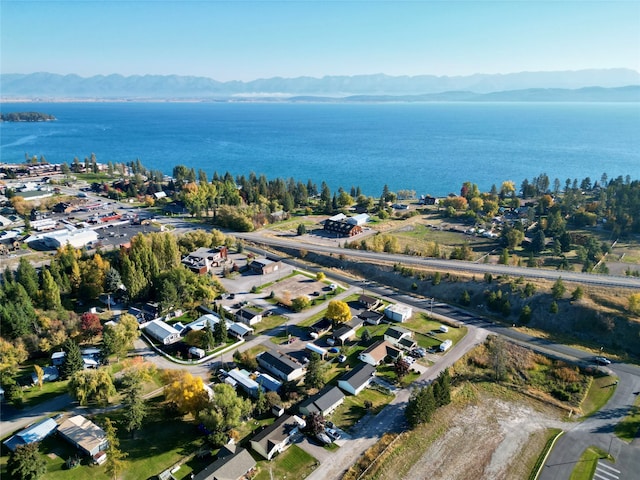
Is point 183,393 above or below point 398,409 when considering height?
above

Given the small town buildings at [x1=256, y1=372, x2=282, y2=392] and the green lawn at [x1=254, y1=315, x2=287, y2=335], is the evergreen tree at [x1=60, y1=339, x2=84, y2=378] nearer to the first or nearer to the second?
the small town buildings at [x1=256, y1=372, x2=282, y2=392]

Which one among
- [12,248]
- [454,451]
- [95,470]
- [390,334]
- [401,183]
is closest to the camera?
[95,470]

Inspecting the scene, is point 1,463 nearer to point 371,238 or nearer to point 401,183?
point 371,238

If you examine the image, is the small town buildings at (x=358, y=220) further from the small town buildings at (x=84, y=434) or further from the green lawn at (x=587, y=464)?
the small town buildings at (x=84, y=434)

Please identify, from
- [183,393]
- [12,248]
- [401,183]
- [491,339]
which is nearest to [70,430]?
[183,393]

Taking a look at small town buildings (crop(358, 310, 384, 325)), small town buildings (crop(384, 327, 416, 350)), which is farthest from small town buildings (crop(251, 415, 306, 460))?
small town buildings (crop(358, 310, 384, 325))

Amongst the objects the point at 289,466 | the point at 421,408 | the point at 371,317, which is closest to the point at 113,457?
the point at 289,466

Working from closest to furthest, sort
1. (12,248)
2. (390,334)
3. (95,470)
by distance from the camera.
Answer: (95,470), (390,334), (12,248)

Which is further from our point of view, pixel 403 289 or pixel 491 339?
pixel 403 289
